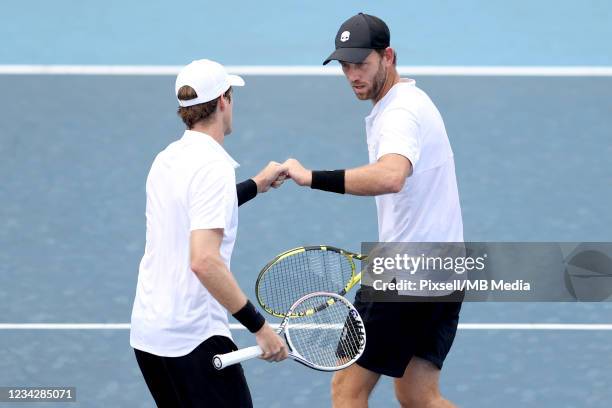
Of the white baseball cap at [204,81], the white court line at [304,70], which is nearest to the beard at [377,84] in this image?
the white baseball cap at [204,81]

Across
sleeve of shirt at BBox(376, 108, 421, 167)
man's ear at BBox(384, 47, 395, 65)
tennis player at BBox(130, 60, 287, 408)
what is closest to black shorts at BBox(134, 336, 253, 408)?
tennis player at BBox(130, 60, 287, 408)

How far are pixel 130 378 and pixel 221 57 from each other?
5.98 m

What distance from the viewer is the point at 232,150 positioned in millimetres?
11539

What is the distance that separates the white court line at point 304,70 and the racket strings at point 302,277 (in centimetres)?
622

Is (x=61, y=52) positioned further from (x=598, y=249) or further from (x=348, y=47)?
(x=348, y=47)

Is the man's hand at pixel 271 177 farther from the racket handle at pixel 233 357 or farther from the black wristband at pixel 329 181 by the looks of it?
the racket handle at pixel 233 357

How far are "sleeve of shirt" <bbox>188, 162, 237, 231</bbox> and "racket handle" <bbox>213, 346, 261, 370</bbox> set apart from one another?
554 mm

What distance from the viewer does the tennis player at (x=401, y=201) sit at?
6289 mm

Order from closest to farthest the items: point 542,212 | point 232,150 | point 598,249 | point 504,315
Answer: point 504,315
point 598,249
point 542,212
point 232,150

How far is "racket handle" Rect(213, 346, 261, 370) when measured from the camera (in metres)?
5.66

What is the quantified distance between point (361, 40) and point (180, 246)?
151 centimetres

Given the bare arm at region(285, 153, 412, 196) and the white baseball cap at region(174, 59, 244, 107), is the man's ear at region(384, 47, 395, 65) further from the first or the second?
the white baseball cap at region(174, 59, 244, 107)

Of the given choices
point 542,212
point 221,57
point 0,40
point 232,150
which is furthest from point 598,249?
point 0,40

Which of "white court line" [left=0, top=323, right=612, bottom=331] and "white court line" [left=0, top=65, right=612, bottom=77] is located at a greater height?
"white court line" [left=0, top=65, right=612, bottom=77]
